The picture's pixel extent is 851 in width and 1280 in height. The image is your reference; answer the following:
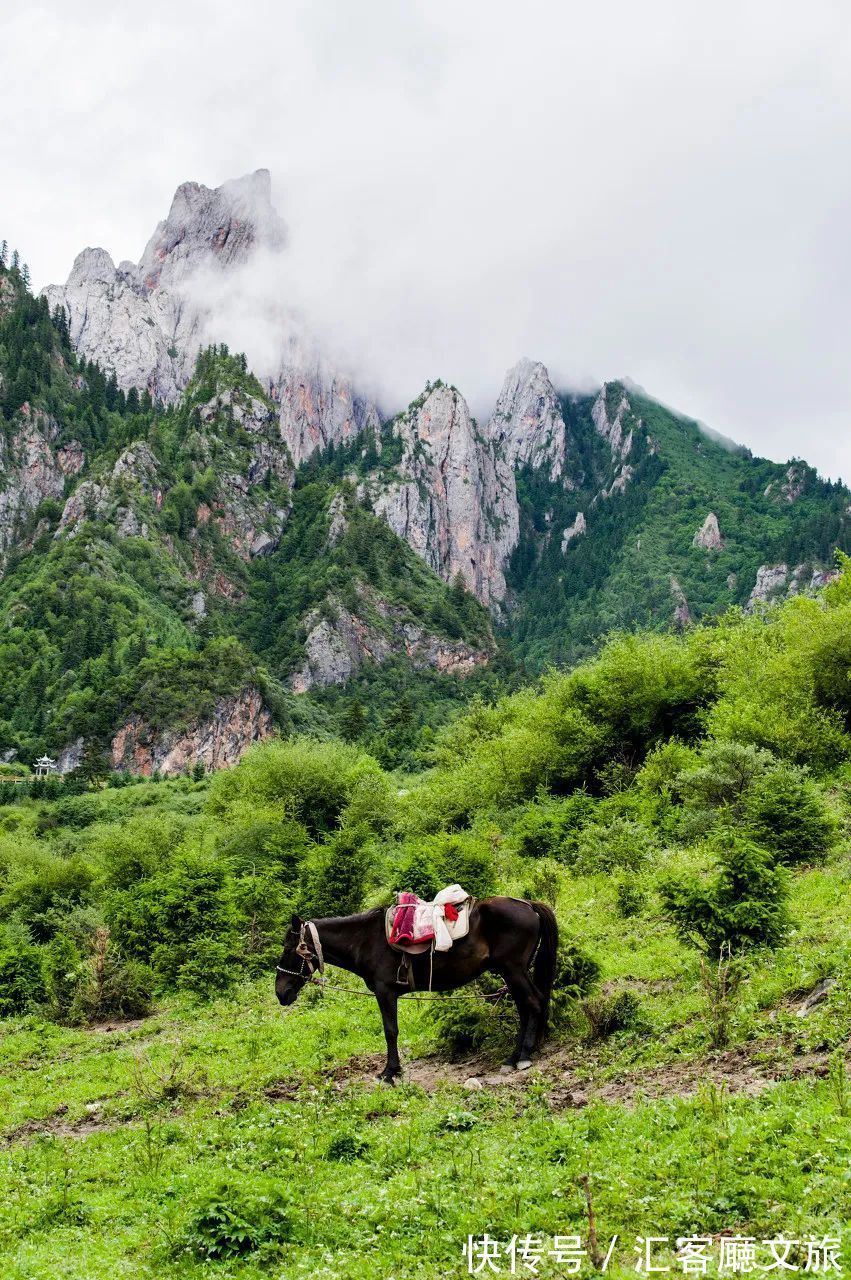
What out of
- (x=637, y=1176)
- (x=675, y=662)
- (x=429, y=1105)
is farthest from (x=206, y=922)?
(x=675, y=662)

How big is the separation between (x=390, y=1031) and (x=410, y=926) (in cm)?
155

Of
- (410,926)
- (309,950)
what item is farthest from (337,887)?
(410,926)

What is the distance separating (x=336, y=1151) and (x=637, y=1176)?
3.54 m

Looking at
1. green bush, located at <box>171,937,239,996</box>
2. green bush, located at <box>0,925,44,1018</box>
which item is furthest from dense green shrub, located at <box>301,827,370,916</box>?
green bush, located at <box>0,925,44,1018</box>

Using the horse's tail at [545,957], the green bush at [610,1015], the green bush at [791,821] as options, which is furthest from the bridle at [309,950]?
the green bush at [791,821]

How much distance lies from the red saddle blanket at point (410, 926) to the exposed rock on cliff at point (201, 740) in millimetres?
127895

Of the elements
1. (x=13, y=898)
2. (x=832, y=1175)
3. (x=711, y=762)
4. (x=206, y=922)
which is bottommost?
(x=13, y=898)

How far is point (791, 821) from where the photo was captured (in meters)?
20.5

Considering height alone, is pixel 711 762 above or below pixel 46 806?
above

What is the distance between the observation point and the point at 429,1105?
424 inches

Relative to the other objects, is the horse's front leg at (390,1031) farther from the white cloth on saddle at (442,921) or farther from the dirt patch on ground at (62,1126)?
the dirt patch on ground at (62,1126)

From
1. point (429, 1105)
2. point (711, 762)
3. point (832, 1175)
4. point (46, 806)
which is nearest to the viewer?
Answer: point (832, 1175)

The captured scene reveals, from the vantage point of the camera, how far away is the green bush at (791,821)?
1991 centimetres

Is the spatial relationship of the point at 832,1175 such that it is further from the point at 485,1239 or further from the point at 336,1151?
the point at 336,1151
